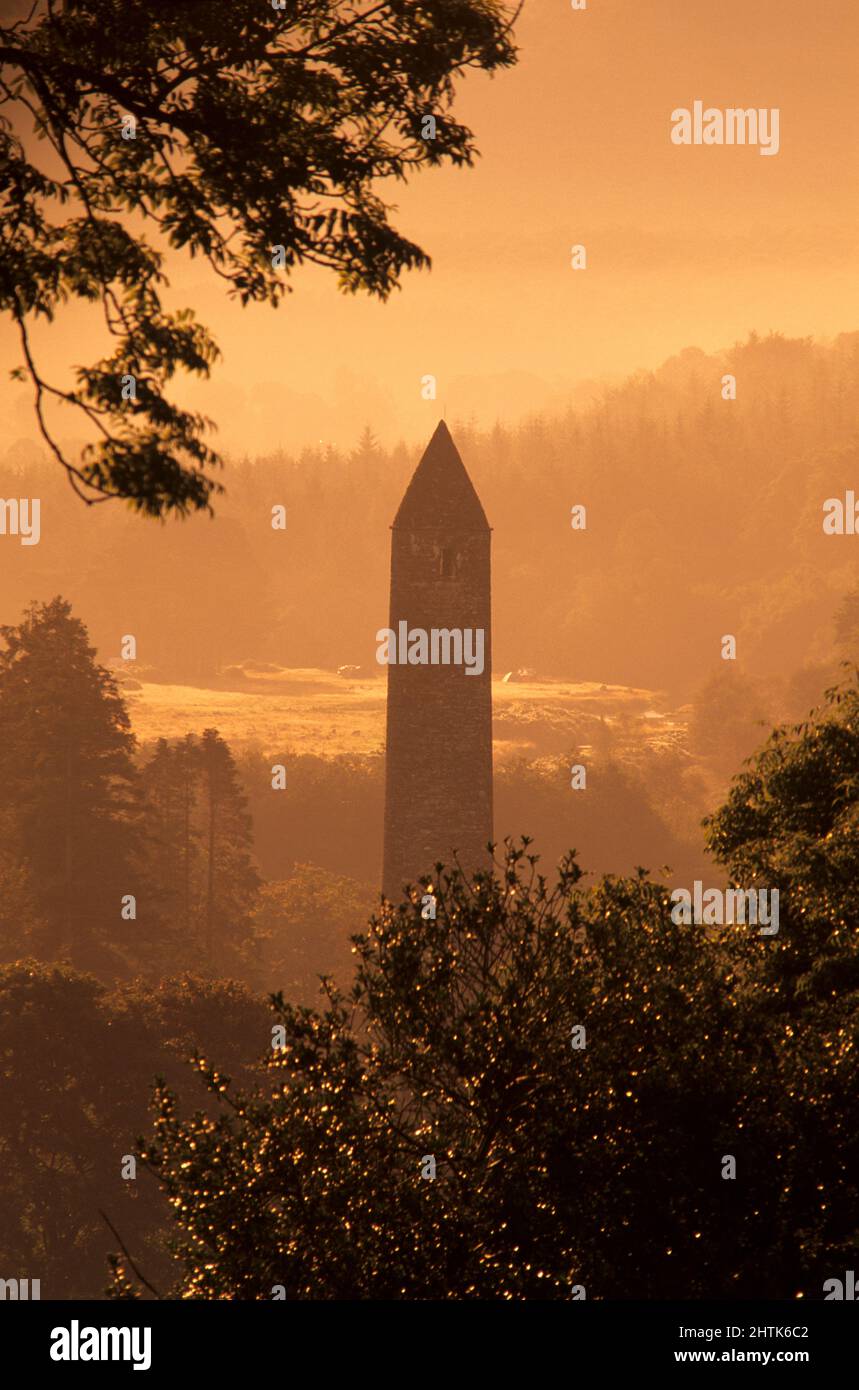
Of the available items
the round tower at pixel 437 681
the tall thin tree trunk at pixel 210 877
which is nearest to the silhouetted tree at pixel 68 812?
the tall thin tree trunk at pixel 210 877

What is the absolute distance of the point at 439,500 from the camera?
161 ft

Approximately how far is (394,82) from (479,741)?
37256mm

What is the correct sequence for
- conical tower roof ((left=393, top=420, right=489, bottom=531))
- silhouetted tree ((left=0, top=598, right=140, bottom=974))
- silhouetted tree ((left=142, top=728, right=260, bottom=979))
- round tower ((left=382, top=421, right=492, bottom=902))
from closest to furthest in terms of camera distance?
round tower ((left=382, top=421, right=492, bottom=902)) → conical tower roof ((left=393, top=420, right=489, bottom=531)) → silhouetted tree ((left=0, top=598, right=140, bottom=974)) → silhouetted tree ((left=142, top=728, right=260, bottom=979))

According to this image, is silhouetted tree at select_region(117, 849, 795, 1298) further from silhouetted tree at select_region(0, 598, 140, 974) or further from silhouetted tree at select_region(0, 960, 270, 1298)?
silhouetted tree at select_region(0, 598, 140, 974)

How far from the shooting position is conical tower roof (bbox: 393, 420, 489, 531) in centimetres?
4900

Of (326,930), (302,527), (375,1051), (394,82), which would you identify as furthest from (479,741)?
(302,527)

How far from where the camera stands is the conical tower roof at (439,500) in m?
49.0

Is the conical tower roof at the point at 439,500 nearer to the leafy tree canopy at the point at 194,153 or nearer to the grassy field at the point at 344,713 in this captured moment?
the leafy tree canopy at the point at 194,153

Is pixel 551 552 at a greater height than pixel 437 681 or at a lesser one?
greater

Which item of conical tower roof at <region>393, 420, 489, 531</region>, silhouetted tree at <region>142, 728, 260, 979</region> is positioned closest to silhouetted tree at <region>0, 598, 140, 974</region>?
silhouetted tree at <region>142, 728, 260, 979</region>

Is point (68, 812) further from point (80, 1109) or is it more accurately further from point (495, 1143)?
point (495, 1143)

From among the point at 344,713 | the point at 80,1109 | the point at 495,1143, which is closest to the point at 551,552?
the point at 344,713
